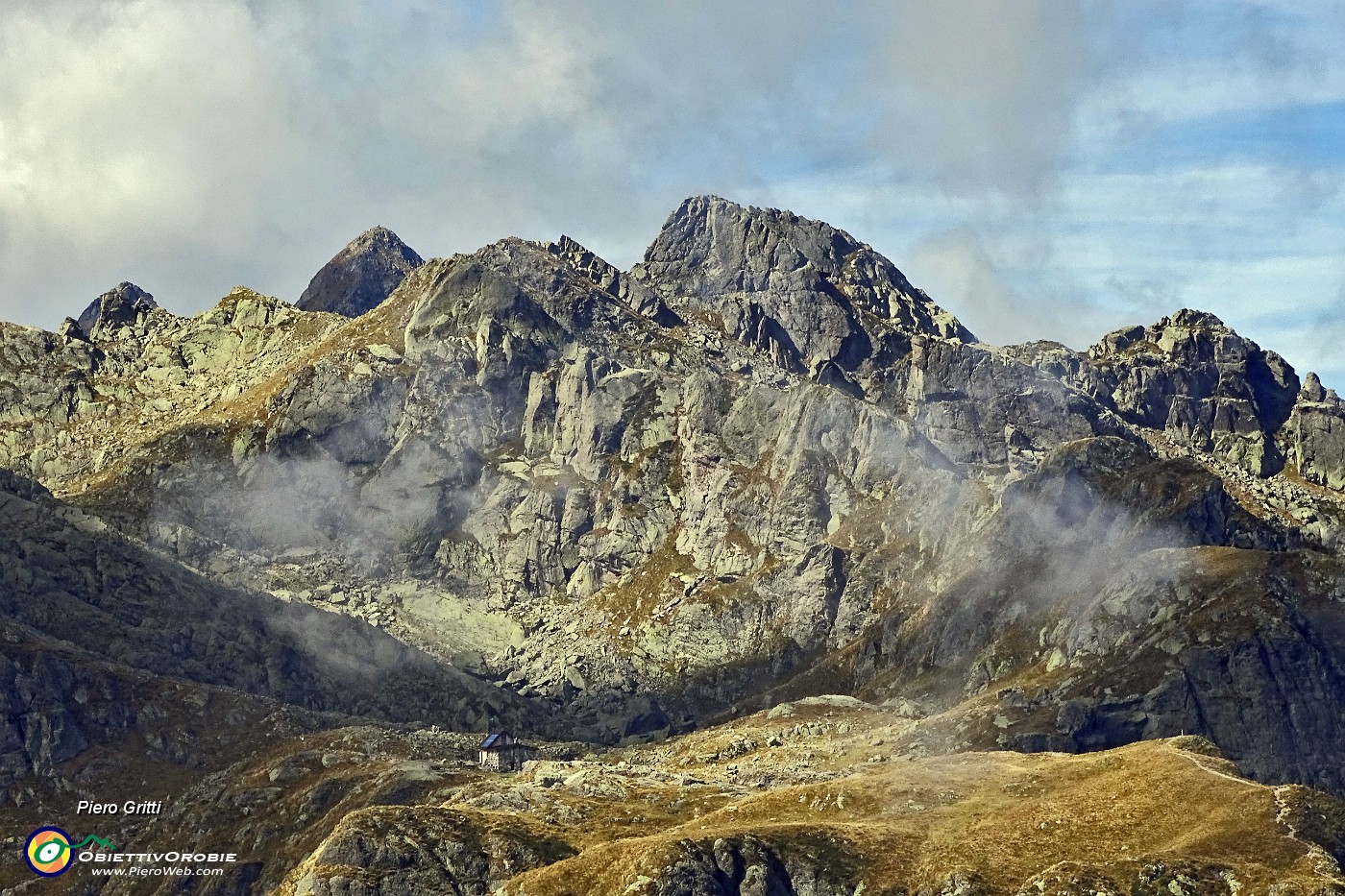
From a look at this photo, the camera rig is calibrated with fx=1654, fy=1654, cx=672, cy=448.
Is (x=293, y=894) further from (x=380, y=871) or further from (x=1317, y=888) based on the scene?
(x=1317, y=888)

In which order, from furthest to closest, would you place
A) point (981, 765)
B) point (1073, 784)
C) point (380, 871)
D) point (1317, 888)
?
point (981, 765), point (1073, 784), point (380, 871), point (1317, 888)

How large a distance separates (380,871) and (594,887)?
2247cm

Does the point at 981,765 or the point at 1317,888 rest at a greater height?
the point at 981,765

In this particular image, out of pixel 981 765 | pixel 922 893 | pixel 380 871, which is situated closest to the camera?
pixel 922 893

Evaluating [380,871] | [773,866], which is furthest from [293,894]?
[773,866]

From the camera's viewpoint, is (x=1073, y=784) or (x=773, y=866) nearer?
(x=773, y=866)

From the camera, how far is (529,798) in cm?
17888

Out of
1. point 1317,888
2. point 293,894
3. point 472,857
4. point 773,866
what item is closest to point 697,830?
point 773,866

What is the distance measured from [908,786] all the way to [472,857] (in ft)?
148

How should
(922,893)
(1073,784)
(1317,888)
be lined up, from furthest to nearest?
(1073,784)
(922,893)
(1317,888)

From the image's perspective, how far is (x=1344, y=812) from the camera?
144 m

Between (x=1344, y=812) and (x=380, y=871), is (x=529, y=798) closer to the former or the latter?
(x=380, y=871)

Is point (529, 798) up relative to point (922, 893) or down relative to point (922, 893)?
up

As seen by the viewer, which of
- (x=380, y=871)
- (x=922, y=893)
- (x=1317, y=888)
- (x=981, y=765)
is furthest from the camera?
(x=981, y=765)
